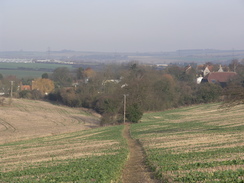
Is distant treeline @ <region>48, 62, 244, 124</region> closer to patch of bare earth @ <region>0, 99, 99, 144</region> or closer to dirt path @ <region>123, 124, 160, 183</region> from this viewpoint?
patch of bare earth @ <region>0, 99, 99, 144</region>

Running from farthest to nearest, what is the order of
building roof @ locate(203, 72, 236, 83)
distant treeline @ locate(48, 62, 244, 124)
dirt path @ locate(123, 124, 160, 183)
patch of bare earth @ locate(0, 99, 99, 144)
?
1. building roof @ locate(203, 72, 236, 83)
2. distant treeline @ locate(48, 62, 244, 124)
3. patch of bare earth @ locate(0, 99, 99, 144)
4. dirt path @ locate(123, 124, 160, 183)

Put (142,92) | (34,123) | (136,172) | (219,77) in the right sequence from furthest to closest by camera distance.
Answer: (219,77) → (142,92) → (34,123) → (136,172)

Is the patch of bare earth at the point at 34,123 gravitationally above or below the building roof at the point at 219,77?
below

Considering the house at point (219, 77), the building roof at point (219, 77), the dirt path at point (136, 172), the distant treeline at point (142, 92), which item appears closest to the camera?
the dirt path at point (136, 172)

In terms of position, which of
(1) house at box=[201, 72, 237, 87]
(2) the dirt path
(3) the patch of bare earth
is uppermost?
(2) the dirt path

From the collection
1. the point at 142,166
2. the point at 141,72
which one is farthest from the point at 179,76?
the point at 142,166

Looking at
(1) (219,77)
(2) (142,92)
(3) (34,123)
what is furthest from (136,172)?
(1) (219,77)

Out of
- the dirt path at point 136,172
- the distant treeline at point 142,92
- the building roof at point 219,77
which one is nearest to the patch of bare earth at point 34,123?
the distant treeline at point 142,92

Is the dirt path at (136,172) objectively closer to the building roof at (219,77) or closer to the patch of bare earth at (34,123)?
the patch of bare earth at (34,123)

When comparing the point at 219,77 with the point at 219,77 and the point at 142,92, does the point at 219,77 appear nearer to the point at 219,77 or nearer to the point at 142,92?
the point at 219,77

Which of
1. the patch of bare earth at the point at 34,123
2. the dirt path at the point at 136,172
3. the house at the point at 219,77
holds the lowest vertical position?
the patch of bare earth at the point at 34,123

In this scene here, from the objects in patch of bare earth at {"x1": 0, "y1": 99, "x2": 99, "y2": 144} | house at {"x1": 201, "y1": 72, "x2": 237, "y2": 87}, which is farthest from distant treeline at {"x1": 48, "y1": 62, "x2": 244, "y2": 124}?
house at {"x1": 201, "y1": 72, "x2": 237, "y2": 87}

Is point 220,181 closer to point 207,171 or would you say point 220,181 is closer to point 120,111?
point 207,171

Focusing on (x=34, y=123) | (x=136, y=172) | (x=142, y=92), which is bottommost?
(x=34, y=123)
